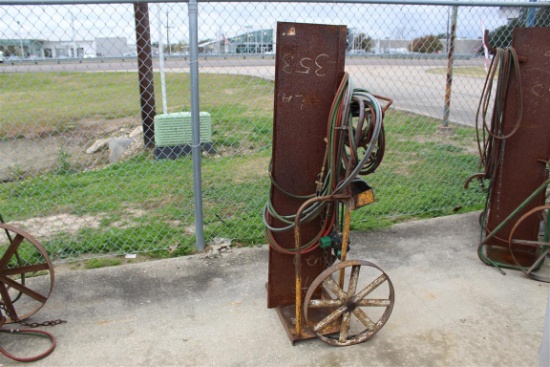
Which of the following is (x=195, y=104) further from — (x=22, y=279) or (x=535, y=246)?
(x=535, y=246)

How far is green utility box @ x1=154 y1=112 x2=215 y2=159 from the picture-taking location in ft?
20.7

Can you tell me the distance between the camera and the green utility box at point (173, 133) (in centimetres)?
630

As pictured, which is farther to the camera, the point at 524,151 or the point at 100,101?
the point at 100,101

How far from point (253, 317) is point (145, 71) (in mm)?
4506

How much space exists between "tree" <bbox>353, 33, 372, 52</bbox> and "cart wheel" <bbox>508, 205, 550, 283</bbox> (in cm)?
221

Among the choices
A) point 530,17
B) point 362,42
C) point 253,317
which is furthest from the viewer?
point 362,42

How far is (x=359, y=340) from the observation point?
8.89 feet

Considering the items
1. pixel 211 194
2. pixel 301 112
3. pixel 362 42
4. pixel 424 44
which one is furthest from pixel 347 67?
pixel 301 112

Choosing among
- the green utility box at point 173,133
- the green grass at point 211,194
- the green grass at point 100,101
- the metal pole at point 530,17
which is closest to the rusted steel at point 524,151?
the green grass at point 211,194

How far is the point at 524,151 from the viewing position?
3541 mm

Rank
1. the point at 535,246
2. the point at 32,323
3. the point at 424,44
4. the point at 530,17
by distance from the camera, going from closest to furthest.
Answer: the point at 32,323 → the point at 535,246 → the point at 530,17 → the point at 424,44

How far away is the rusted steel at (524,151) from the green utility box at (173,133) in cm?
393

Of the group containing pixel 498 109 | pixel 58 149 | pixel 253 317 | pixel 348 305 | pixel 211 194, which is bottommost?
pixel 58 149

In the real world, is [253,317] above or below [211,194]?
below
